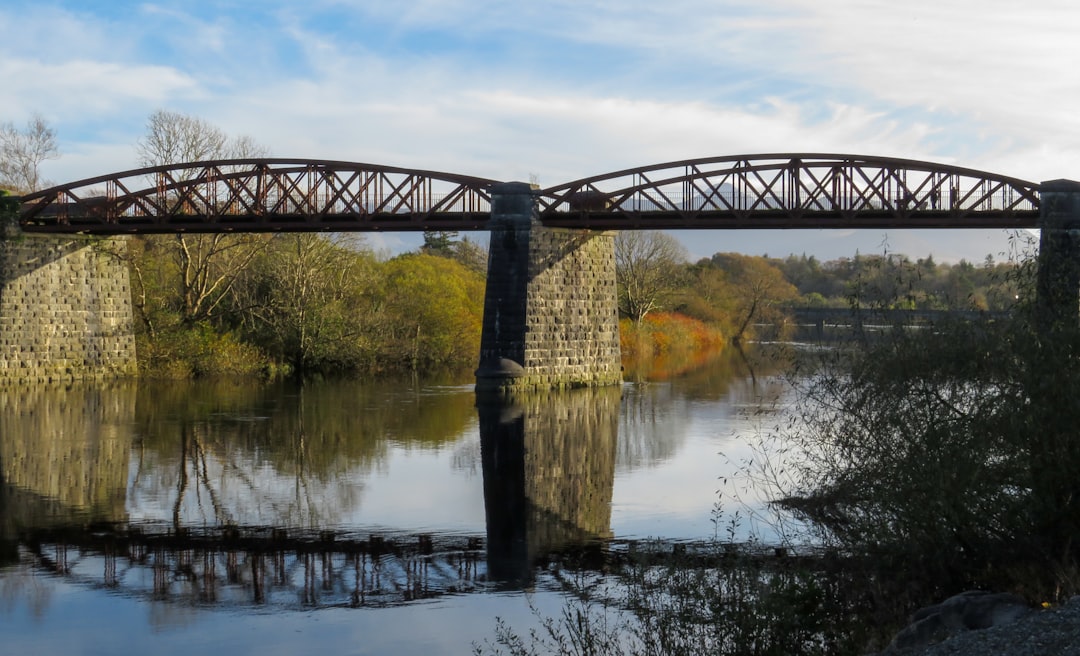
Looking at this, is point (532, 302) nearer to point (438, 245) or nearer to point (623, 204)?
point (623, 204)

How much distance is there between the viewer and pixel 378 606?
14.3m

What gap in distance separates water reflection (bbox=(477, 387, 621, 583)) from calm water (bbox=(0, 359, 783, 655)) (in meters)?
0.08

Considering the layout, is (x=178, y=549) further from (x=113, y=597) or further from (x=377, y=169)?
(x=377, y=169)

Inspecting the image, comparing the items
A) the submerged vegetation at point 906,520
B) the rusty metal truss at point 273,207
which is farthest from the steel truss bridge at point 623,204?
the submerged vegetation at point 906,520

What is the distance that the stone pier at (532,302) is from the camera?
4259cm

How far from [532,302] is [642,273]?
35.5 metres

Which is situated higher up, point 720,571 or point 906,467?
point 906,467

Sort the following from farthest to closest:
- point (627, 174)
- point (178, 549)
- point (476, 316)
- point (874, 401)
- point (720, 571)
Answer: point (476, 316) → point (627, 174) → point (178, 549) → point (874, 401) → point (720, 571)

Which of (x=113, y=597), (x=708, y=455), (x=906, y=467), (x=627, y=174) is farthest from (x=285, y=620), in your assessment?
(x=627, y=174)

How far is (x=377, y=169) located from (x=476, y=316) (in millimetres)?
15199

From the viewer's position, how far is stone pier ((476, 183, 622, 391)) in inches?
1677

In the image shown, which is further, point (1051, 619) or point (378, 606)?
point (378, 606)

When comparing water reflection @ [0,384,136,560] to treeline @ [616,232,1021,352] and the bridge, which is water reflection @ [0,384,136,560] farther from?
treeline @ [616,232,1021,352]

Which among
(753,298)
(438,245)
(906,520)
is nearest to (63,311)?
(906,520)
